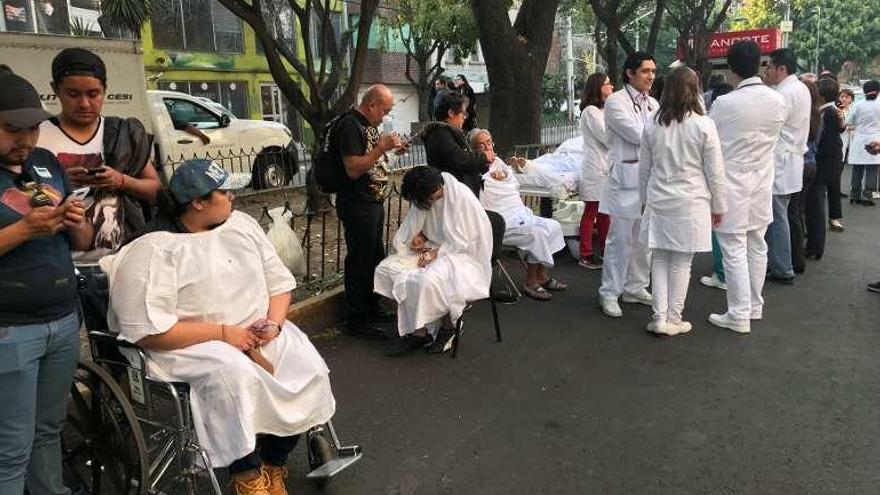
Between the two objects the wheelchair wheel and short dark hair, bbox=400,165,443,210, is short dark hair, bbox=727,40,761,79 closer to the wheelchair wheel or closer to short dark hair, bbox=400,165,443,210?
short dark hair, bbox=400,165,443,210

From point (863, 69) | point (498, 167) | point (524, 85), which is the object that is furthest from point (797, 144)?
point (863, 69)

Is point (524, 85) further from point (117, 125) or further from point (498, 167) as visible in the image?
point (117, 125)

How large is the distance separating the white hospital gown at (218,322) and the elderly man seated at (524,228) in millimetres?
2856

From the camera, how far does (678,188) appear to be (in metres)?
4.54

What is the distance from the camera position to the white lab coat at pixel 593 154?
20.2 ft

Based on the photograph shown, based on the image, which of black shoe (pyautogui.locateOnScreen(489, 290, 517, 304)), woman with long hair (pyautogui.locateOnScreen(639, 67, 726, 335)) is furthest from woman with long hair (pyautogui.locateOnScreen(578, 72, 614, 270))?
woman with long hair (pyautogui.locateOnScreen(639, 67, 726, 335))

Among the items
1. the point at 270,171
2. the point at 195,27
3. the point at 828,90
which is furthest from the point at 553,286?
the point at 195,27

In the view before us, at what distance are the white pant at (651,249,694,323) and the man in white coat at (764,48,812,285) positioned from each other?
163 cm

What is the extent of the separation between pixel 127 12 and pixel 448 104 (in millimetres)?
11881

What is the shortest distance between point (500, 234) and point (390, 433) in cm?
192

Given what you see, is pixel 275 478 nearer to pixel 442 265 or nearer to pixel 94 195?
pixel 94 195

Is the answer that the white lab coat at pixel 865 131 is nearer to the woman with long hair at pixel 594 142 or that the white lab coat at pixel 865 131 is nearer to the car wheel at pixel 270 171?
the woman with long hair at pixel 594 142

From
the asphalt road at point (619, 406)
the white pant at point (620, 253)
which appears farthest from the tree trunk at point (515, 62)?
the asphalt road at point (619, 406)

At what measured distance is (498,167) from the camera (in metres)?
5.90
